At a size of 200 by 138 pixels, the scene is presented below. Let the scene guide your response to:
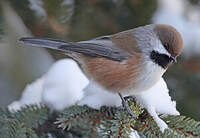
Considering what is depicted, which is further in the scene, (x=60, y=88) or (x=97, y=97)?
(x=60, y=88)

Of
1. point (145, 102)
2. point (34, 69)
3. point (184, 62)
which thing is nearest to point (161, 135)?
point (145, 102)

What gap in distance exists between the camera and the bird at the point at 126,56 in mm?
2264

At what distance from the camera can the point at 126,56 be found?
7.99ft

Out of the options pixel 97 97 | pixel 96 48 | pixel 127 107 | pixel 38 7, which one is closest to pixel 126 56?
pixel 96 48

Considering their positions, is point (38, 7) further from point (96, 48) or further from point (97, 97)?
point (97, 97)

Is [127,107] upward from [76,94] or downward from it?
downward

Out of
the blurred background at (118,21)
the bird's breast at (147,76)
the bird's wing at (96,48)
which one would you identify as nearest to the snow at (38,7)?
the blurred background at (118,21)

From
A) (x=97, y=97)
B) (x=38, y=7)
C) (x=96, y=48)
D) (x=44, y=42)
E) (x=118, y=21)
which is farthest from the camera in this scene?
(x=118, y=21)

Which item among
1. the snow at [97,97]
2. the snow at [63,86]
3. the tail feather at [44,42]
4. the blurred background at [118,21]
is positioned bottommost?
the snow at [97,97]

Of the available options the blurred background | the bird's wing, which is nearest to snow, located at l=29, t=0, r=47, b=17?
the blurred background

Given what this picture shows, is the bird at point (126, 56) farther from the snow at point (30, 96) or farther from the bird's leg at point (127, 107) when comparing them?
the snow at point (30, 96)

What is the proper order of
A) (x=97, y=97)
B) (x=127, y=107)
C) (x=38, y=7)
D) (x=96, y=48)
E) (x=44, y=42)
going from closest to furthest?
1. (x=127, y=107)
2. (x=97, y=97)
3. (x=44, y=42)
4. (x=96, y=48)
5. (x=38, y=7)

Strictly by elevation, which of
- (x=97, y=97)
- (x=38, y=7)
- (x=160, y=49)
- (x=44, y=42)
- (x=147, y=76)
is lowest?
(x=97, y=97)

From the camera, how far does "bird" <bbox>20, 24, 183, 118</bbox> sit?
2.26m
